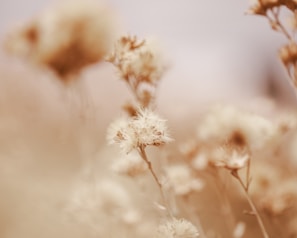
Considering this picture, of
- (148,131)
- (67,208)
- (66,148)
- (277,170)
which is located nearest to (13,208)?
(66,148)

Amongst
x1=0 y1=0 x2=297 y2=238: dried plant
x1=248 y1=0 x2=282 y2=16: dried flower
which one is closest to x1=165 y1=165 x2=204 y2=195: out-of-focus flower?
x1=0 y1=0 x2=297 y2=238: dried plant

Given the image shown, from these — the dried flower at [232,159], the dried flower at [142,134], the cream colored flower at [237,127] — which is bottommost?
the dried flower at [232,159]

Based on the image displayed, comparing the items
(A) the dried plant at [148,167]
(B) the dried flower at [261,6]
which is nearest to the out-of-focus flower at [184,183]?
(A) the dried plant at [148,167]

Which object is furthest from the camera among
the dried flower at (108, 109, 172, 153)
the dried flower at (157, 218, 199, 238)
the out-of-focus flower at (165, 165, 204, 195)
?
the out-of-focus flower at (165, 165, 204, 195)

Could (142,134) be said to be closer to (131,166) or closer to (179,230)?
(179,230)

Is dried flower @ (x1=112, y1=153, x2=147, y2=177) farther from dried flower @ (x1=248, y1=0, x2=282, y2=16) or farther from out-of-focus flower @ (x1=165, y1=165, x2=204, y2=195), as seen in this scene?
dried flower @ (x1=248, y1=0, x2=282, y2=16)

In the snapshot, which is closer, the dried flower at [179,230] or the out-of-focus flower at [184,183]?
the dried flower at [179,230]

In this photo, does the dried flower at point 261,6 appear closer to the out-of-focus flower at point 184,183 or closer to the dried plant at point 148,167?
the dried plant at point 148,167

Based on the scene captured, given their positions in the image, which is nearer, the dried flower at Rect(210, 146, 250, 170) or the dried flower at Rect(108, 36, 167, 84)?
the dried flower at Rect(210, 146, 250, 170)

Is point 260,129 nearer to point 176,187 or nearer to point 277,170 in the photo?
point 176,187

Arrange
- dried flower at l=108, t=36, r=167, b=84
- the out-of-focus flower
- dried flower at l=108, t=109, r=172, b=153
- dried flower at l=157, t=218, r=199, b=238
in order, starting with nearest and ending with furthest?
dried flower at l=157, t=218, r=199, b=238 < dried flower at l=108, t=109, r=172, b=153 < dried flower at l=108, t=36, r=167, b=84 < the out-of-focus flower

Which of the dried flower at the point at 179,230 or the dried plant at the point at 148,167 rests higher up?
the dried plant at the point at 148,167

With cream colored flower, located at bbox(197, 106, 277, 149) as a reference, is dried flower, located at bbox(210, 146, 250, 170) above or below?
below
